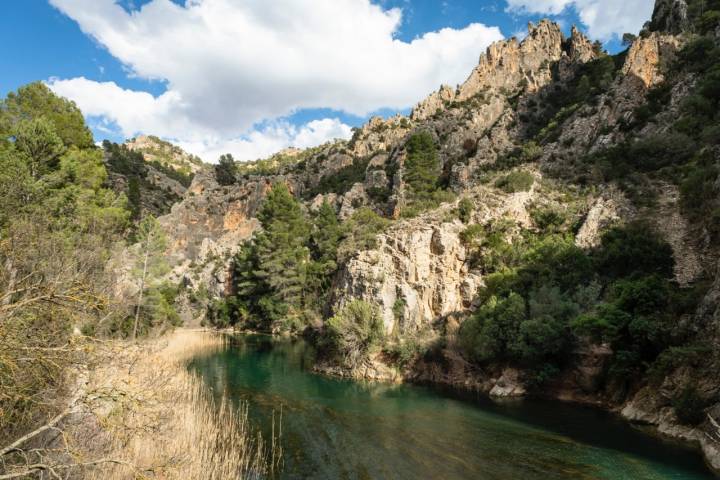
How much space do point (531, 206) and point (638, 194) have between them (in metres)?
8.91

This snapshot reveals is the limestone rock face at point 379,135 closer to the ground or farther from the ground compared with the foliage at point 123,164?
farther from the ground

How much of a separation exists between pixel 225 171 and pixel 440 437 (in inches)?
3816

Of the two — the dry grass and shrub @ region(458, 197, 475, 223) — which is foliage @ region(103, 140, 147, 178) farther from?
the dry grass

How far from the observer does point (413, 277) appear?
3731cm

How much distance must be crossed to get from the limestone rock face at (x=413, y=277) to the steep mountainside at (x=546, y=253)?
5.1 inches

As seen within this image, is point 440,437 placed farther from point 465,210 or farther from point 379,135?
point 379,135

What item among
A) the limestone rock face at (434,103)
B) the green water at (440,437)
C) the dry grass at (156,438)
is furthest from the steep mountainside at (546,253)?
the dry grass at (156,438)

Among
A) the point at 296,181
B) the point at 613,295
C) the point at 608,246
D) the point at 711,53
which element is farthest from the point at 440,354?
the point at 296,181

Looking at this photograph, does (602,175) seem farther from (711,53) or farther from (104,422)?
(104,422)

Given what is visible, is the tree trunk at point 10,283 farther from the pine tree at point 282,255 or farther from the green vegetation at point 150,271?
the pine tree at point 282,255

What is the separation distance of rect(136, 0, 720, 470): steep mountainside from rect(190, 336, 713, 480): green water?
7.23 ft

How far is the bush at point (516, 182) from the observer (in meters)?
44.3

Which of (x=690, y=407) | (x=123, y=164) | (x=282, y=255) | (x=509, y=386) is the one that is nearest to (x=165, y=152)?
(x=123, y=164)

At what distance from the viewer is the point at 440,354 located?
30688 mm
